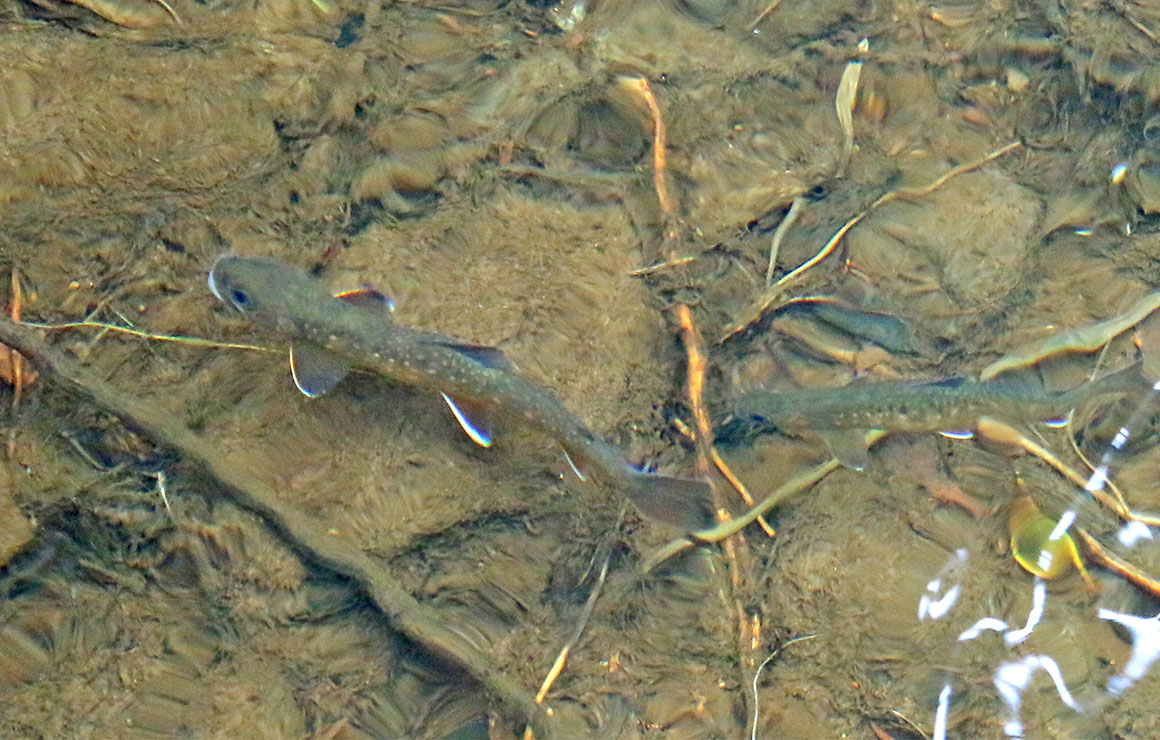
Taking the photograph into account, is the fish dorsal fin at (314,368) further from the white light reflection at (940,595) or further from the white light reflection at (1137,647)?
the white light reflection at (1137,647)

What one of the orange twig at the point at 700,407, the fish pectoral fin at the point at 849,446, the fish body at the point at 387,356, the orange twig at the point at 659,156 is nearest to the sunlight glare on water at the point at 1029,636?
the fish pectoral fin at the point at 849,446

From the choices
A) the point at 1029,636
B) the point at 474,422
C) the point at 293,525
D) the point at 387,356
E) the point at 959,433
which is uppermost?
the point at 959,433

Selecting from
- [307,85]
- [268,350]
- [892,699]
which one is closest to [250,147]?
A: [307,85]

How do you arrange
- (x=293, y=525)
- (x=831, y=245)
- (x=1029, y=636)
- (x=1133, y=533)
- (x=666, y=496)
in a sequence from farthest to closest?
(x=831, y=245) < (x=1133, y=533) < (x=1029, y=636) < (x=293, y=525) < (x=666, y=496)

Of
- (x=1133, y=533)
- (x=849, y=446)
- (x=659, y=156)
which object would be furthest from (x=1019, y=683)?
(x=659, y=156)

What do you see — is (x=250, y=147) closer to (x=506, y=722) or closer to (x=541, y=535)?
(x=541, y=535)

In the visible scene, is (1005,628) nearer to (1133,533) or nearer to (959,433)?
(1133,533)
